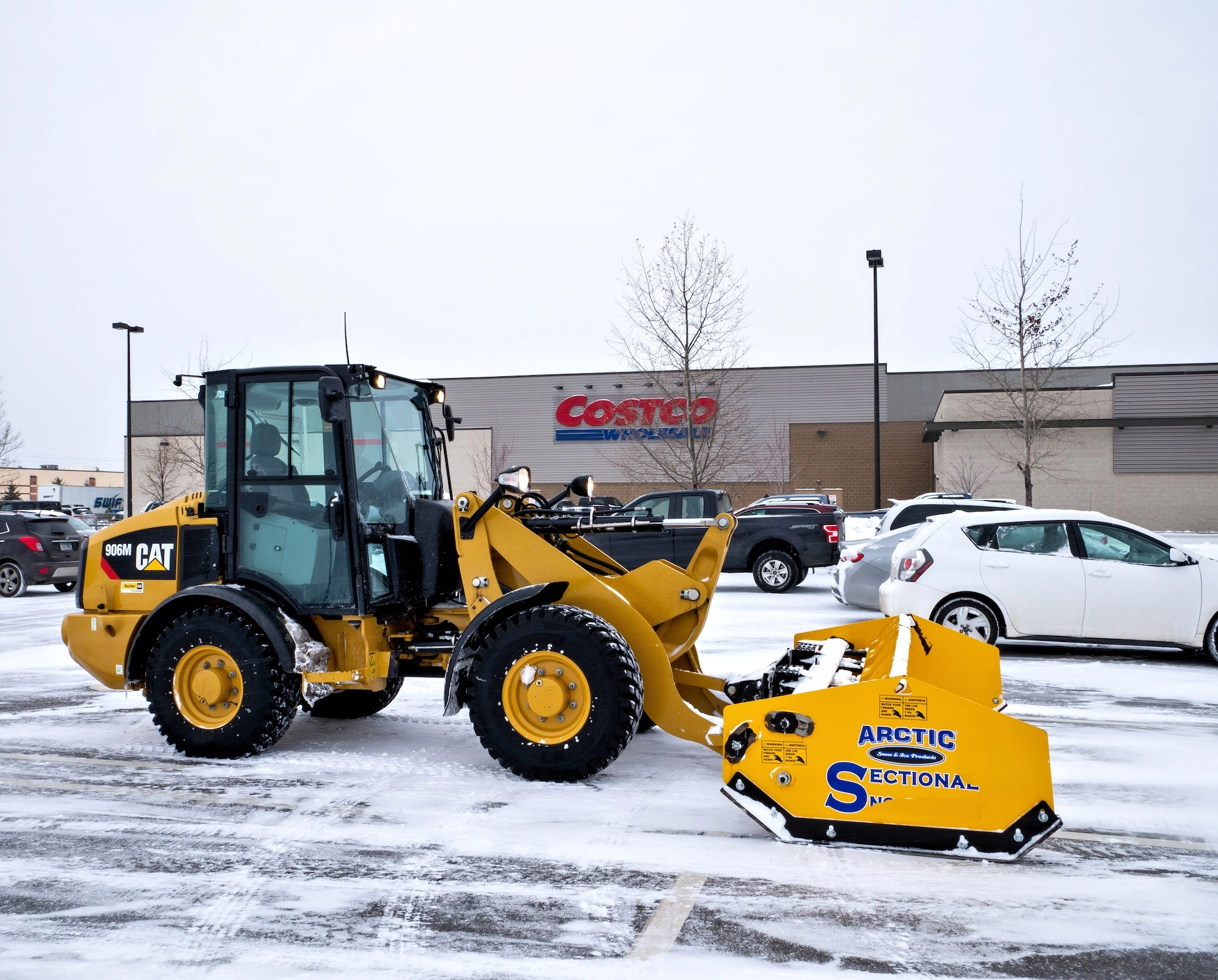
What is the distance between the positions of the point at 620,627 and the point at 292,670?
6.30 feet

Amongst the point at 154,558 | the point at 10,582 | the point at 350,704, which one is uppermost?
the point at 154,558

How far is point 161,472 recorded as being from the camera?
4138cm

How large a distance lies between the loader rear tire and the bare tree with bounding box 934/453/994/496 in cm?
3431

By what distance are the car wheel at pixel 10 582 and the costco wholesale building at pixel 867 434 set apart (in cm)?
2170

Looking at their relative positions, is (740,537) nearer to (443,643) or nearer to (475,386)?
(443,643)

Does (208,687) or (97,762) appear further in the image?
(97,762)

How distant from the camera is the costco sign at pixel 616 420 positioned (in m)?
42.1

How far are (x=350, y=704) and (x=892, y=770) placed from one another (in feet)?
14.3

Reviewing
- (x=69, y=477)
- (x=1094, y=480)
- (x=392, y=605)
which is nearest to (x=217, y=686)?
(x=392, y=605)

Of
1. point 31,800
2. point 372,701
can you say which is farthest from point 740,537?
point 31,800

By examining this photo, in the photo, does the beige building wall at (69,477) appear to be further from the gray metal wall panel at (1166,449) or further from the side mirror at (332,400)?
the side mirror at (332,400)

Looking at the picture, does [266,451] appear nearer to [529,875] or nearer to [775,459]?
[529,875]

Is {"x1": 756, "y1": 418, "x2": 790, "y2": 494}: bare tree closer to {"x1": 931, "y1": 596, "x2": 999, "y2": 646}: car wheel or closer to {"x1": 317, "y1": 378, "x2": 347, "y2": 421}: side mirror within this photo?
{"x1": 931, "y1": 596, "x2": 999, "y2": 646}: car wheel

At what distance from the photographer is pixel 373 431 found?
231 inches
